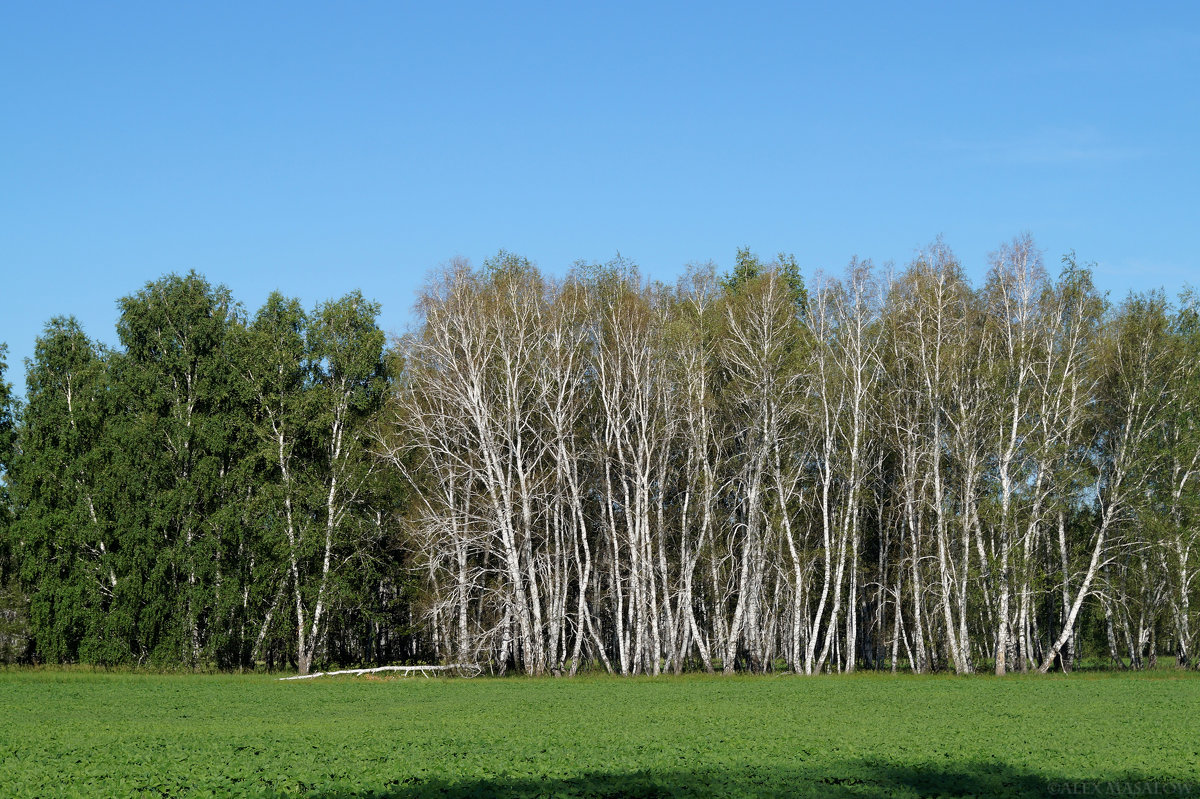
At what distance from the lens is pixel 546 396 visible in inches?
1677

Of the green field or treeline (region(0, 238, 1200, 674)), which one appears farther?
treeline (region(0, 238, 1200, 674))

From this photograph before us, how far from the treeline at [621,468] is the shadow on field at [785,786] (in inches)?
907

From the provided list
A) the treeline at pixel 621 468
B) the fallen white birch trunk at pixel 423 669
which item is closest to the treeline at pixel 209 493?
the treeline at pixel 621 468

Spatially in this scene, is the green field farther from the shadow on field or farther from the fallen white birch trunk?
the fallen white birch trunk

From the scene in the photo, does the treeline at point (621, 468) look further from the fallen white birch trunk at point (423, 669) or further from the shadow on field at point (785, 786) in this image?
the shadow on field at point (785, 786)

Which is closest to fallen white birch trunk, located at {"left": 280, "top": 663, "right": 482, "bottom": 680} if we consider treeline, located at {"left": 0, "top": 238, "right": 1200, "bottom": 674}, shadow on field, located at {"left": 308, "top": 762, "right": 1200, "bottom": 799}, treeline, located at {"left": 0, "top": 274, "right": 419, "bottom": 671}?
treeline, located at {"left": 0, "top": 238, "right": 1200, "bottom": 674}

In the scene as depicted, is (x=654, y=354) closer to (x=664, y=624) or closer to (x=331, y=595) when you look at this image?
(x=664, y=624)

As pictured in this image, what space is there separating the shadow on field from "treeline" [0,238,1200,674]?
2304 centimetres

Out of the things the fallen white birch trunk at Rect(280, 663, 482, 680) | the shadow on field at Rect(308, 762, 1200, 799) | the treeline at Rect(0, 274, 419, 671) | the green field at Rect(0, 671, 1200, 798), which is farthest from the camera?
the treeline at Rect(0, 274, 419, 671)

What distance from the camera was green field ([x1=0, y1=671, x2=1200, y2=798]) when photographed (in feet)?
50.4

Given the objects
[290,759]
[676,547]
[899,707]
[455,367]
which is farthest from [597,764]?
[676,547]

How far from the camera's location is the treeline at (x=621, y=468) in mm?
40750

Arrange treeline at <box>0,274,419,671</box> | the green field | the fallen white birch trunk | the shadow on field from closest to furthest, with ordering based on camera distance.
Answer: the shadow on field, the green field, the fallen white birch trunk, treeline at <box>0,274,419,671</box>

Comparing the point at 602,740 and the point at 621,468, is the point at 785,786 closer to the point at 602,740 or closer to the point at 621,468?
the point at 602,740
